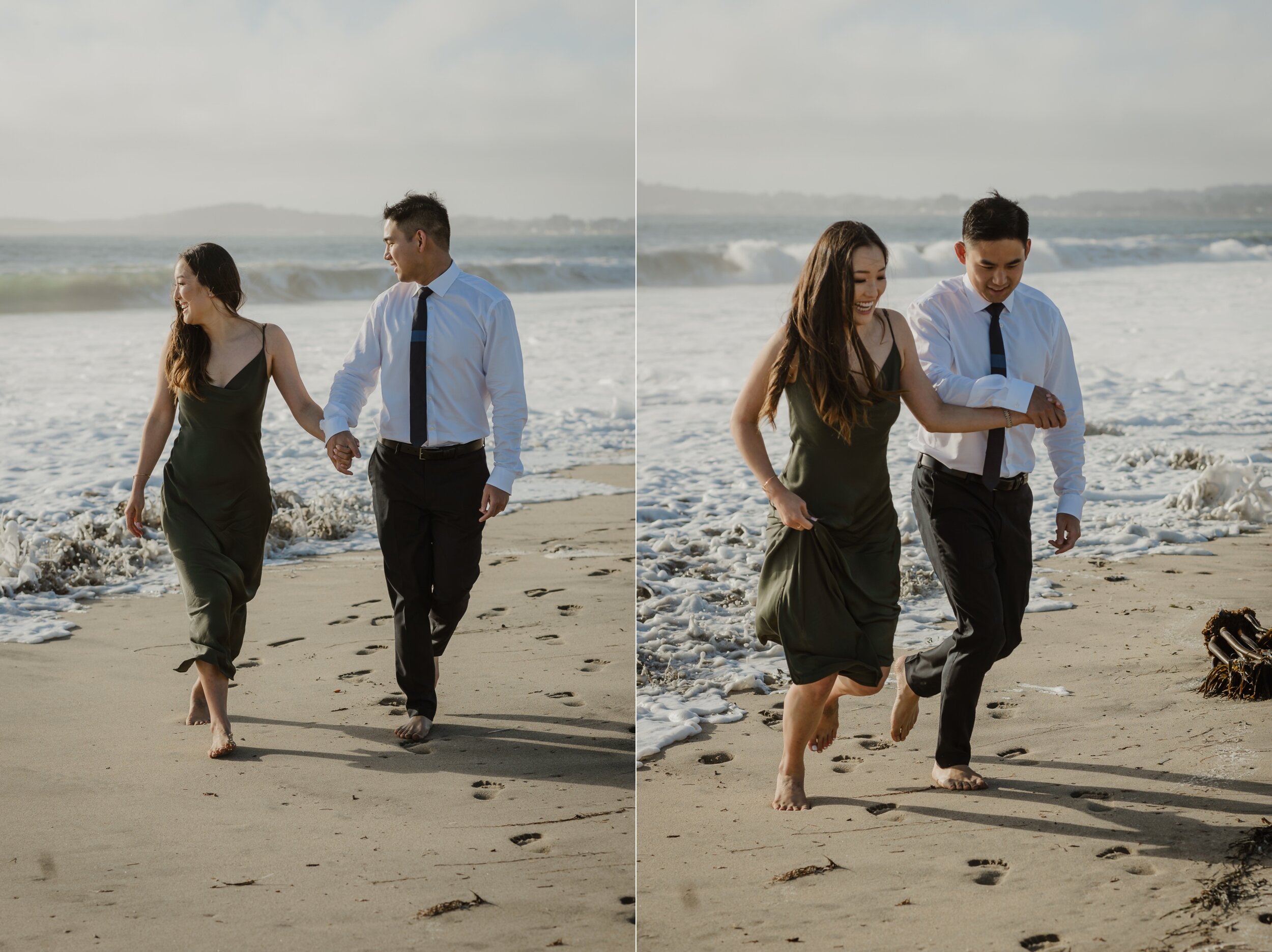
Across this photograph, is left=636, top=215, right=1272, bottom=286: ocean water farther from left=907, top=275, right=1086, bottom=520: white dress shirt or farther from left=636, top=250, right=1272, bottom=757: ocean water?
left=907, top=275, right=1086, bottom=520: white dress shirt


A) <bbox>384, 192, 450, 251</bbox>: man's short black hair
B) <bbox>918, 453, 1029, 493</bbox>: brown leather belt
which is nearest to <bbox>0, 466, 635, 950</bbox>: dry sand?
<bbox>918, 453, 1029, 493</bbox>: brown leather belt

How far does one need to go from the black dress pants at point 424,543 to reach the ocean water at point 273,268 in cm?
1849

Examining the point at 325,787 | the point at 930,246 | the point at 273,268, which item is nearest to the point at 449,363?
the point at 325,787

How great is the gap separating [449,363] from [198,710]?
1553 millimetres

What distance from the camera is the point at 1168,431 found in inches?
403

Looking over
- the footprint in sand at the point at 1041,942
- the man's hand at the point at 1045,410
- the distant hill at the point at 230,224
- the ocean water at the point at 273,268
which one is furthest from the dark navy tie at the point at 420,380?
the distant hill at the point at 230,224

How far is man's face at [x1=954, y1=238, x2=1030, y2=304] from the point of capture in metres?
3.15

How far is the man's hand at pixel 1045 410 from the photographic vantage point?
2990 mm

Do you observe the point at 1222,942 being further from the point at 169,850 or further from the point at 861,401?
the point at 169,850

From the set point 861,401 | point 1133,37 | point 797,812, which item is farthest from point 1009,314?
point 1133,37

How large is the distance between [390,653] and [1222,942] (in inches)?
133

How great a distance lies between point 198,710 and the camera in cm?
416

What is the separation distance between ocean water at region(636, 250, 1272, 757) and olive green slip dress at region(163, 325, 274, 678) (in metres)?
1.47

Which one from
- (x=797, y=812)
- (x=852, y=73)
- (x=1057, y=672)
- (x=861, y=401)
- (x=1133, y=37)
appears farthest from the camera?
(x=852, y=73)
